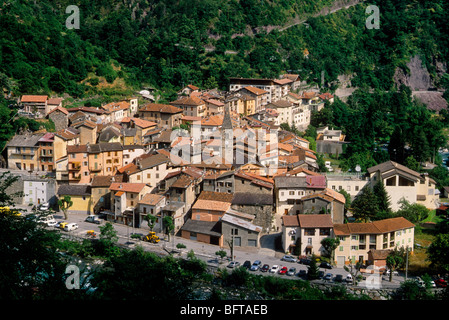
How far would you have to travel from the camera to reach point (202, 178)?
2397 cm

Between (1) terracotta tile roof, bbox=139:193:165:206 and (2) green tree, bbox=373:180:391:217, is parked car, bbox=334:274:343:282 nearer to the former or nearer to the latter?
(2) green tree, bbox=373:180:391:217

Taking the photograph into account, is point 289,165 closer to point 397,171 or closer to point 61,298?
point 397,171

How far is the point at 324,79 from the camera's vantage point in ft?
157

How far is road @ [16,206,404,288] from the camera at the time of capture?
1950cm

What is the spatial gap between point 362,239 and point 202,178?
7.01 m

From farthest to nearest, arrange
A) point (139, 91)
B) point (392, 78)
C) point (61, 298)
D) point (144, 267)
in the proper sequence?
point (392, 78), point (139, 91), point (144, 267), point (61, 298)

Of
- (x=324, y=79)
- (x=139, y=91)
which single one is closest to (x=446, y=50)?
(x=324, y=79)

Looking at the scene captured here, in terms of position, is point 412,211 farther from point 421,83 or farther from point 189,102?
point 421,83

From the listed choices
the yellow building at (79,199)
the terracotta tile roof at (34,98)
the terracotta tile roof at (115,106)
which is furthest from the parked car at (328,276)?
the terracotta tile roof at (34,98)

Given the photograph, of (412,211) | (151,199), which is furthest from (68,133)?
(412,211)

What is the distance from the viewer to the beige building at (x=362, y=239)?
20531mm

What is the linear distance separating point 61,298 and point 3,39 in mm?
28614

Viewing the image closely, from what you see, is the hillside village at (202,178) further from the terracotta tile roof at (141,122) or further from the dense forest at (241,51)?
the dense forest at (241,51)

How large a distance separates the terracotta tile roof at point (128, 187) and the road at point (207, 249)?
1.41 metres
